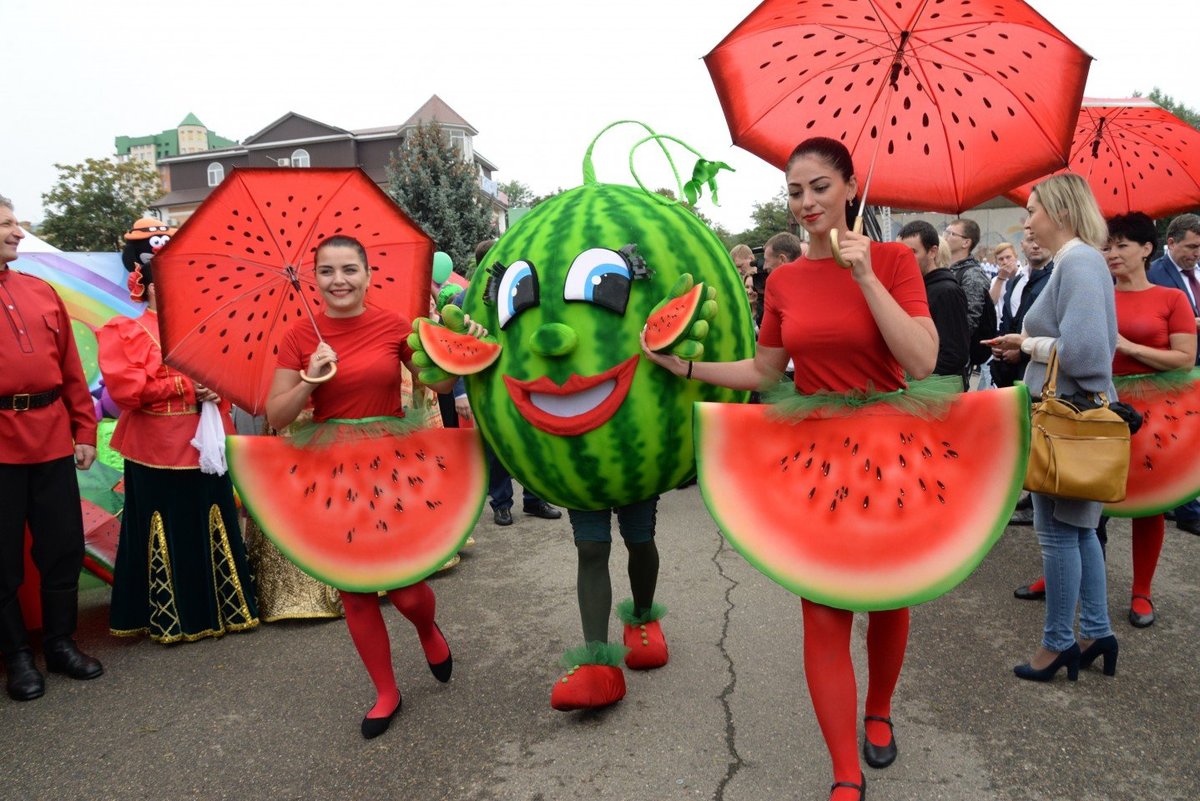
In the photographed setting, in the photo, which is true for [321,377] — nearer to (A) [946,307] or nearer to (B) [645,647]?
(B) [645,647]

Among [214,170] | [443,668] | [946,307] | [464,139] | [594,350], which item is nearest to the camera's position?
[594,350]

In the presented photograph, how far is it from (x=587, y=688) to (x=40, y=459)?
2.74 meters

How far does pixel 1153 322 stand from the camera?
11.9ft

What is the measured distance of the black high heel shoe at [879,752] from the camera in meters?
2.68

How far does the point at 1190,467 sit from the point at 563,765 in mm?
2923

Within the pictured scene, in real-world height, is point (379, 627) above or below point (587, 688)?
above

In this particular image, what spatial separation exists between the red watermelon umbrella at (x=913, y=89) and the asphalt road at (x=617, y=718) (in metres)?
1.90

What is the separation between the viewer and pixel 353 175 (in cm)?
322

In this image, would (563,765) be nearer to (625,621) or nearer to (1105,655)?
(625,621)

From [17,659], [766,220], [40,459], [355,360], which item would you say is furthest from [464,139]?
[355,360]

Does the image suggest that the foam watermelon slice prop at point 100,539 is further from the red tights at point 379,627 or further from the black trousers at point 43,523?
the red tights at point 379,627

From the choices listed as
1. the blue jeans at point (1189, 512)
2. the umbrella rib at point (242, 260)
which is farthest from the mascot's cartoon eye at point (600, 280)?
the blue jeans at point (1189, 512)

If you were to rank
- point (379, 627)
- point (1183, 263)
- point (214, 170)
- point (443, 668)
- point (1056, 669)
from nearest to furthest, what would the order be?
point (379, 627) < point (1056, 669) < point (443, 668) < point (1183, 263) < point (214, 170)

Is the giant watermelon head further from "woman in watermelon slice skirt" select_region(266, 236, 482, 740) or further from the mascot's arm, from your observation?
"woman in watermelon slice skirt" select_region(266, 236, 482, 740)
